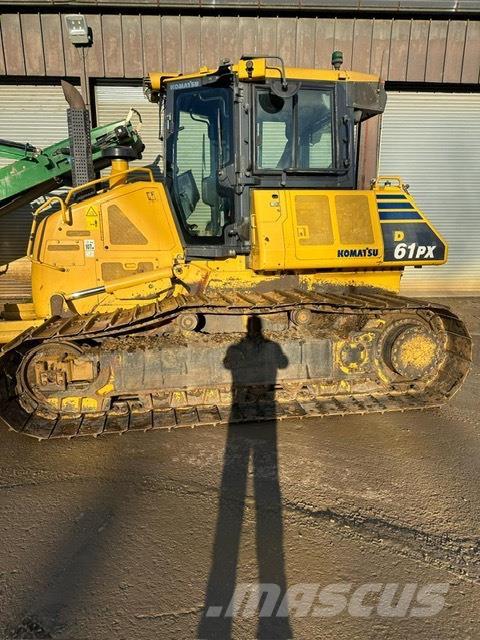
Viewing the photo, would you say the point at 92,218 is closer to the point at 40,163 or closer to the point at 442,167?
the point at 40,163

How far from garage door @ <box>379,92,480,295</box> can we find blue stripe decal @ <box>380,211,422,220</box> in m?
5.64

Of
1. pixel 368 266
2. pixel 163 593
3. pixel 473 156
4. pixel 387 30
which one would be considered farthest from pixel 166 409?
pixel 473 156

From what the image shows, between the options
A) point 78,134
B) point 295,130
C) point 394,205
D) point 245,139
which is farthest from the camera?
point 78,134

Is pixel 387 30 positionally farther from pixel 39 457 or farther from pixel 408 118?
pixel 39 457

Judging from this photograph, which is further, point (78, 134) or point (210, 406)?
point (78, 134)

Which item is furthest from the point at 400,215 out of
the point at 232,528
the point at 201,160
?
the point at 232,528

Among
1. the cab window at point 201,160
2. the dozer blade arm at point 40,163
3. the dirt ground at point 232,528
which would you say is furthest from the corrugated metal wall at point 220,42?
the dirt ground at point 232,528

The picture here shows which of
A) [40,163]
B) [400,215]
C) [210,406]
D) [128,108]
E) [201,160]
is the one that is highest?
[128,108]

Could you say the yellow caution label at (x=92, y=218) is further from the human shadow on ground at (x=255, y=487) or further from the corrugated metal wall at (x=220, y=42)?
the corrugated metal wall at (x=220, y=42)

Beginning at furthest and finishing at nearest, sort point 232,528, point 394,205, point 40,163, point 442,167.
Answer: point 442,167 → point 40,163 → point 394,205 → point 232,528

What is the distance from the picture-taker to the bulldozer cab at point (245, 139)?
13.8 ft

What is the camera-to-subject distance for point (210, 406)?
14.3 ft

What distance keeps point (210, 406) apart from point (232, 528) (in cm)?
164

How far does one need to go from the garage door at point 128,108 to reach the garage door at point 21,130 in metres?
0.78
